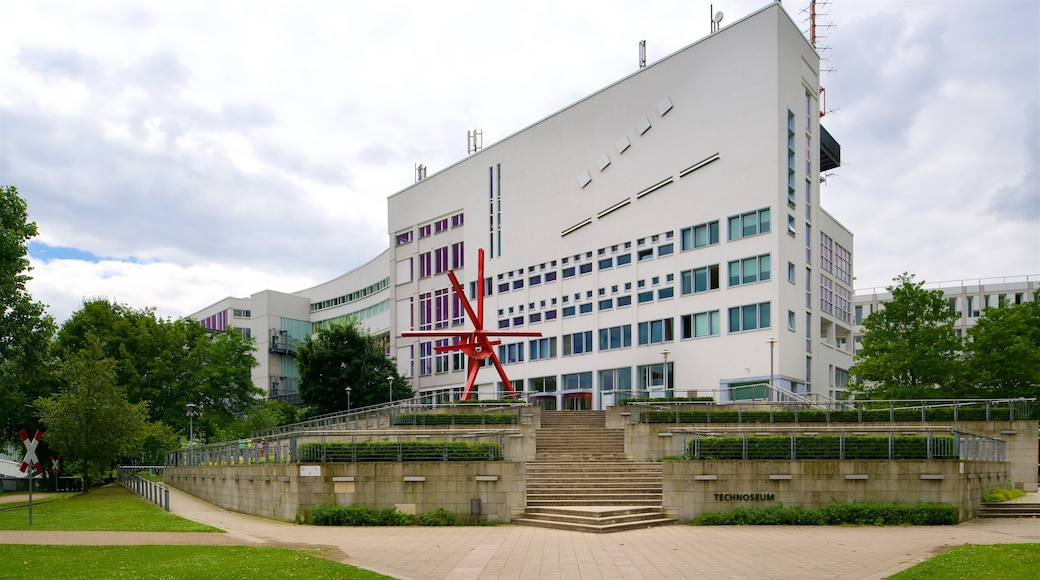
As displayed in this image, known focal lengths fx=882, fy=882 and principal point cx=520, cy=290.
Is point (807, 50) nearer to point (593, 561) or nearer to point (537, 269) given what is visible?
point (537, 269)

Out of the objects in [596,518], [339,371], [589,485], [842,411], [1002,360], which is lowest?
[596,518]

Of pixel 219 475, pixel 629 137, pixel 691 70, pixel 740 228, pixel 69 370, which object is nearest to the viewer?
pixel 219 475

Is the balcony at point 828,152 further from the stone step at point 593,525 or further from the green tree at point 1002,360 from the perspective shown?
the stone step at point 593,525

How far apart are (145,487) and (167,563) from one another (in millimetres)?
23264

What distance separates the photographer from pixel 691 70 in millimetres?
50844

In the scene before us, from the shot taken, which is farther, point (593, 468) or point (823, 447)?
point (593, 468)

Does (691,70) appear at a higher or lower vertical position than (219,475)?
higher

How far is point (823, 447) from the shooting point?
24.3 metres

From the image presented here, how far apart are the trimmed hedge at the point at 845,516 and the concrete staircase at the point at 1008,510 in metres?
2.68

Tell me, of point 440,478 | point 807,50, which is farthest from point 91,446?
point 807,50

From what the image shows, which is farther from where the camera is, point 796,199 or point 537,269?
point 537,269

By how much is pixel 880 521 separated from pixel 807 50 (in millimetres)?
35409

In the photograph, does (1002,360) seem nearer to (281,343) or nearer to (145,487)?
(145,487)

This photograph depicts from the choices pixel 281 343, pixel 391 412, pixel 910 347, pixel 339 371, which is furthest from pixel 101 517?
pixel 281 343
